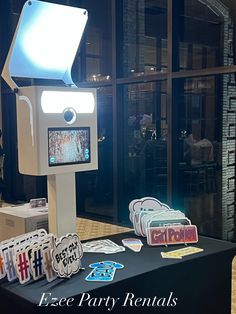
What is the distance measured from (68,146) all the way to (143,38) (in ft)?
11.7

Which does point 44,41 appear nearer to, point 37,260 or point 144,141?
point 37,260

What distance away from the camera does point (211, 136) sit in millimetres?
4957

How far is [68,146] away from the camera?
243 centimetres

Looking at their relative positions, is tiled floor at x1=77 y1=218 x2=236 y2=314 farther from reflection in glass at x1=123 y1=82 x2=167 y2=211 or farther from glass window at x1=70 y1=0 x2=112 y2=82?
glass window at x1=70 y1=0 x2=112 y2=82

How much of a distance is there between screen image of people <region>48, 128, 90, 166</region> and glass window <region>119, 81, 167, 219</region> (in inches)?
111

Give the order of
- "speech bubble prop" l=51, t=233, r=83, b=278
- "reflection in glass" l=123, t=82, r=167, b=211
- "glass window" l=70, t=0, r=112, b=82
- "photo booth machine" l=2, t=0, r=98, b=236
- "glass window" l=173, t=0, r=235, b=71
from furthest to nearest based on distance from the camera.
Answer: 1. "glass window" l=70, t=0, r=112, b=82
2. "reflection in glass" l=123, t=82, r=167, b=211
3. "glass window" l=173, t=0, r=235, b=71
4. "photo booth machine" l=2, t=0, r=98, b=236
5. "speech bubble prop" l=51, t=233, r=83, b=278

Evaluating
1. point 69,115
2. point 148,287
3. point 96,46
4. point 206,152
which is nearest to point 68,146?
point 69,115

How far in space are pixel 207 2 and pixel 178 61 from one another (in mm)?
705

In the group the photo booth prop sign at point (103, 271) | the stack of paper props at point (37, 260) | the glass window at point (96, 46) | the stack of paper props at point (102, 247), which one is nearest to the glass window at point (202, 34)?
the glass window at point (96, 46)

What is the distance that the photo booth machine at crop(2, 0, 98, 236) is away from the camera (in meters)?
2.28

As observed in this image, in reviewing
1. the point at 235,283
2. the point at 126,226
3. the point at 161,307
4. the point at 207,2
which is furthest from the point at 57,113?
the point at 126,226

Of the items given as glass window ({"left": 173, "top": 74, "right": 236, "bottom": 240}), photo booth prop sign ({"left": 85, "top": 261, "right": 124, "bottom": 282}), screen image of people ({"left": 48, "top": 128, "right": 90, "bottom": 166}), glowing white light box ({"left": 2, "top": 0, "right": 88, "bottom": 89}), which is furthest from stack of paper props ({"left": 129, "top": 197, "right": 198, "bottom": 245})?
glass window ({"left": 173, "top": 74, "right": 236, "bottom": 240})

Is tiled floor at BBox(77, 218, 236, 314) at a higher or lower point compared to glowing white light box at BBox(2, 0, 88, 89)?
lower

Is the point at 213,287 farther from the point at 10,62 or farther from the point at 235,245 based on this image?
the point at 10,62
